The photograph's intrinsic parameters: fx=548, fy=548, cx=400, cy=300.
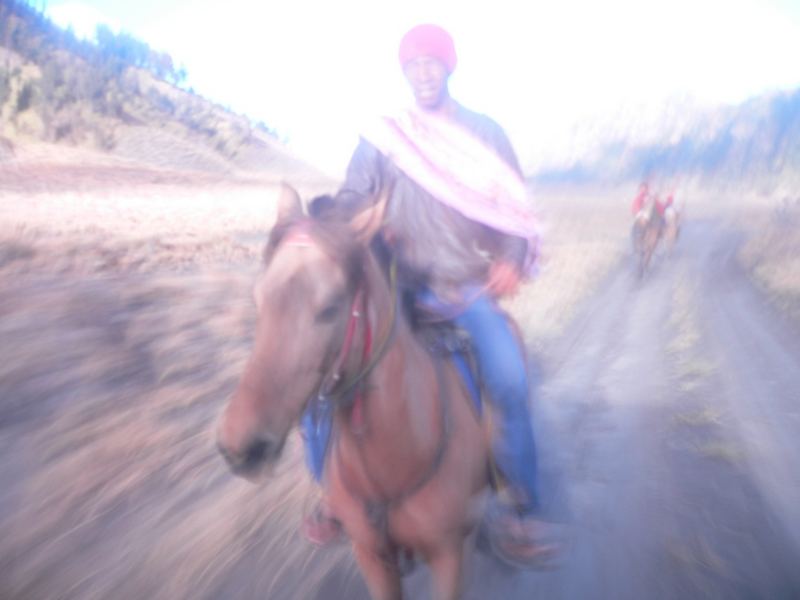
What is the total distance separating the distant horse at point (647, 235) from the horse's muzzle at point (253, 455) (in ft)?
44.0

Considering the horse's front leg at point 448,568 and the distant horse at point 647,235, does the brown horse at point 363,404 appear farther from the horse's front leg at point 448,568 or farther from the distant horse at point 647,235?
the distant horse at point 647,235

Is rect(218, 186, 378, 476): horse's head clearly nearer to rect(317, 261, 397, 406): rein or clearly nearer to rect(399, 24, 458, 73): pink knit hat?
rect(317, 261, 397, 406): rein

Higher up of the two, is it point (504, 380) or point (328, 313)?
point (328, 313)

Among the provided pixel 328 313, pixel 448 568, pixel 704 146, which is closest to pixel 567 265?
pixel 448 568

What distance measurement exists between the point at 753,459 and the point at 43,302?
7.39m

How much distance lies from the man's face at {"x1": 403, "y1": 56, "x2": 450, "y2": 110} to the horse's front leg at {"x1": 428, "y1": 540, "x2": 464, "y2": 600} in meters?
2.16

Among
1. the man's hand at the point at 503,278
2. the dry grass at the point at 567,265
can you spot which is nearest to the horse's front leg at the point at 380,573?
the man's hand at the point at 503,278

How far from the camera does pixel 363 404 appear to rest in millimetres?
2098

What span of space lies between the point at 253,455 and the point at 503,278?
153 cm

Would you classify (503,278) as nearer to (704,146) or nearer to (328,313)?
(328,313)

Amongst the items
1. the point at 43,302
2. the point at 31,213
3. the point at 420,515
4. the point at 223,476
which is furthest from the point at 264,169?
the point at 420,515

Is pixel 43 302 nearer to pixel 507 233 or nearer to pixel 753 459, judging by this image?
pixel 507 233

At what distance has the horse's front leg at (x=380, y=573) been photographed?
8.13ft

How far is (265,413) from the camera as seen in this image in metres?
1.65
